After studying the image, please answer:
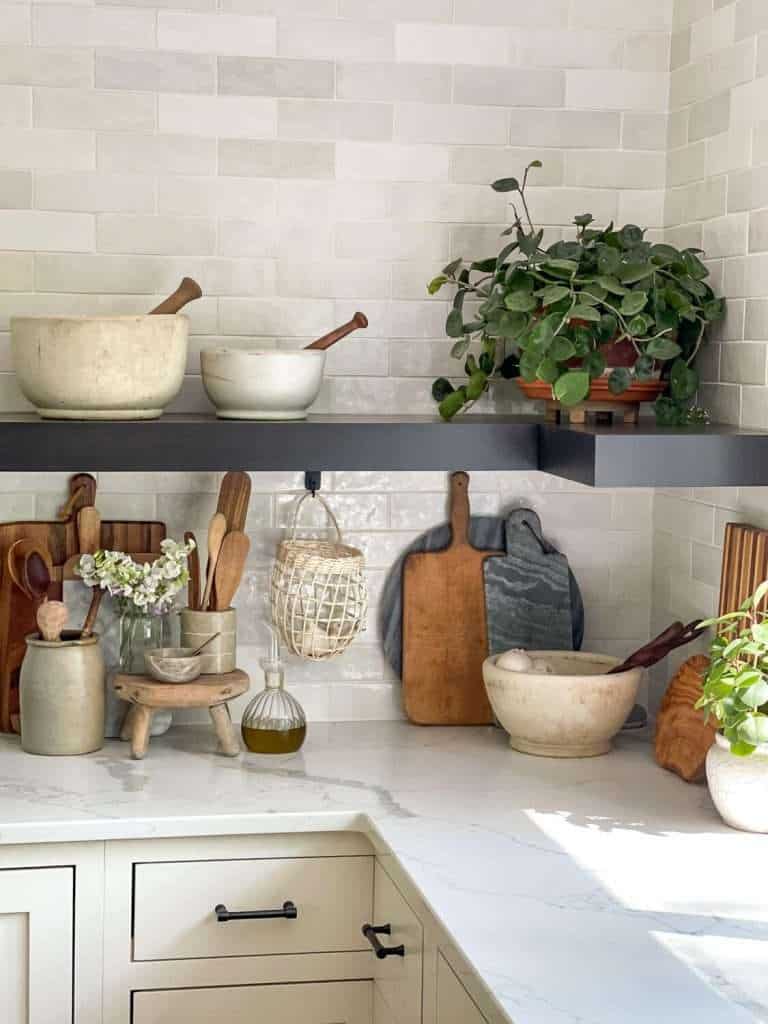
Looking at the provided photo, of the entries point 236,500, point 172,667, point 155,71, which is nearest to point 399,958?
point 172,667

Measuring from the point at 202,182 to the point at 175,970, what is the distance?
140 centimetres

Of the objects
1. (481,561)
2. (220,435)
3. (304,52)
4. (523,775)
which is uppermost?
(304,52)

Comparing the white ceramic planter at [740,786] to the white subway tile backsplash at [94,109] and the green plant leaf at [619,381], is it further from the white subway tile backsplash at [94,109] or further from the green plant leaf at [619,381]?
the white subway tile backsplash at [94,109]

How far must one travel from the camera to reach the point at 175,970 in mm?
2174

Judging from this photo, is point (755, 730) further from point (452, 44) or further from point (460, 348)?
point (452, 44)

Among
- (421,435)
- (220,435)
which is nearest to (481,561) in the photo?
(421,435)

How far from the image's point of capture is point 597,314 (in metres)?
2.28

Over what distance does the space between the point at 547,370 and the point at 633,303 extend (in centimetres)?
18

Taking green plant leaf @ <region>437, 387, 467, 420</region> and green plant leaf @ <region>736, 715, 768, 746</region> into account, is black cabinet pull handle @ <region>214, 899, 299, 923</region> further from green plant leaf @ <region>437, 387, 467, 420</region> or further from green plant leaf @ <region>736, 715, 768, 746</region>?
green plant leaf @ <region>437, 387, 467, 420</region>

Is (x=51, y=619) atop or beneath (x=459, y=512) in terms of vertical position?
beneath

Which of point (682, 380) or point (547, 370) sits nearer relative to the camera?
point (547, 370)

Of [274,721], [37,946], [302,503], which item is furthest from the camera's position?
[302,503]

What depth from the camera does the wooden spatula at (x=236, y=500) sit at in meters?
2.63

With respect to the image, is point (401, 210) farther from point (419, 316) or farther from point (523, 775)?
point (523, 775)
